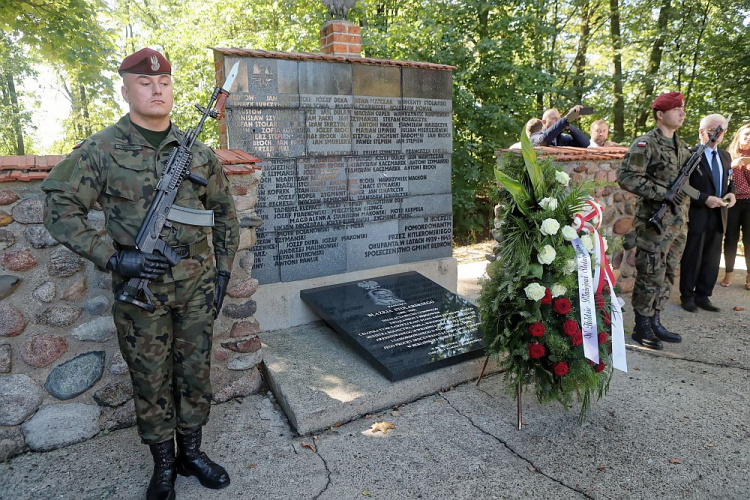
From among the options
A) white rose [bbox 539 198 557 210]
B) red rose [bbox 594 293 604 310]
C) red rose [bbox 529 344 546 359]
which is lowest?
red rose [bbox 529 344 546 359]

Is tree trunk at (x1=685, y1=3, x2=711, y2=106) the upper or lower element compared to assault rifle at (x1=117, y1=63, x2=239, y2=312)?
upper

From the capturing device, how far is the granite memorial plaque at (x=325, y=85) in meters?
4.38

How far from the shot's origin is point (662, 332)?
4.33m

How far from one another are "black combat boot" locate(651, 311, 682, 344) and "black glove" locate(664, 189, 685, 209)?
3.04ft

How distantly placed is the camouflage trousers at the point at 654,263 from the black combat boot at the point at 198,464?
3519 mm

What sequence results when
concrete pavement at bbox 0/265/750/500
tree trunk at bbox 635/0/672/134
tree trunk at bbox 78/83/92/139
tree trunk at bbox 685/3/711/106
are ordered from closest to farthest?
1. concrete pavement at bbox 0/265/750/500
2. tree trunk at bbox 685/3/711/106
3. tree trunk at bbox 635/0/672/134
4. tree trunk at bbox 78/83/92/139

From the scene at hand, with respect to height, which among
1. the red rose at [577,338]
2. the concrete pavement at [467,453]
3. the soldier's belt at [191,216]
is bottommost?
the concrete pavement at [467,453]

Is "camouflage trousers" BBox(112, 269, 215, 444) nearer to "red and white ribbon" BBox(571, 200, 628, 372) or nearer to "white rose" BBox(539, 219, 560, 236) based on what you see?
"white rose" BBox(539, 219, 560, 236)

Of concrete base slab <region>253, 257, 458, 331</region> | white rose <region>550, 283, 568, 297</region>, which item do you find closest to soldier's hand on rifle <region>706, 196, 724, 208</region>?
white rose <region>550, 283, 568, 297</region>

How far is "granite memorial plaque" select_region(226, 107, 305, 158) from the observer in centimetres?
409

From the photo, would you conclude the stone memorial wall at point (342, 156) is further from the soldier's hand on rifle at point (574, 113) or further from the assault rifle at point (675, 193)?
the assault rifle at point (675, 193)

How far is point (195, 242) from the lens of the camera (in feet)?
7.93

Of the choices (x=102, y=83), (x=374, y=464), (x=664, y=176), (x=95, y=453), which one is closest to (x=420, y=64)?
(x=664, y=176)

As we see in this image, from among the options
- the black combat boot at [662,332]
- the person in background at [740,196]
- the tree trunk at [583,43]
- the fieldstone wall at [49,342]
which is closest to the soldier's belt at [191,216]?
the fieldstone wall at [49,342]
